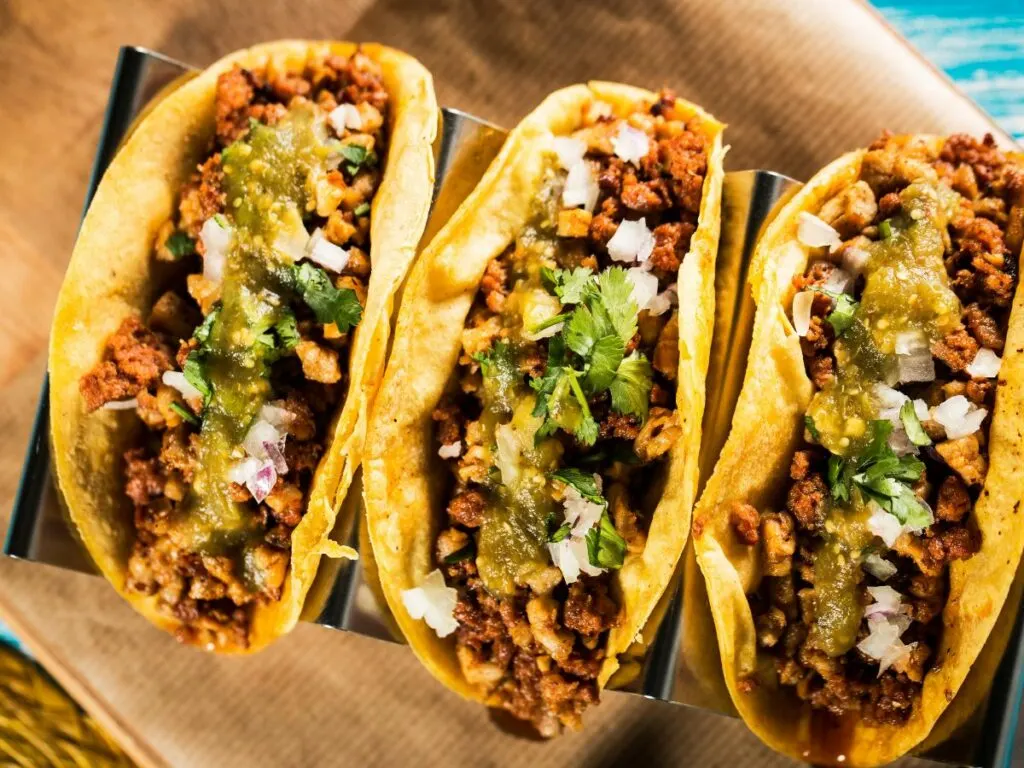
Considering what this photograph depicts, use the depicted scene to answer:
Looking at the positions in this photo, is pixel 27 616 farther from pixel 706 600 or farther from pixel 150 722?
pixel 706 600

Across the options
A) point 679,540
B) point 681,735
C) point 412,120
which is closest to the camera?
point 679,540

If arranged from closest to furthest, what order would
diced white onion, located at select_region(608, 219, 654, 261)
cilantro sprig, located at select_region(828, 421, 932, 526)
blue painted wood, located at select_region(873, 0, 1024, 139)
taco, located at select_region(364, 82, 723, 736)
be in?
cilantro sprig, located at select_region(828, 421, 932, 526) < taco, located at select_region(364, 82, 723, 736) < diced white onion, located at select_region(608, 219, 654, 261) < blue painted wood, located at select_region(873, 0, 1024, 139)

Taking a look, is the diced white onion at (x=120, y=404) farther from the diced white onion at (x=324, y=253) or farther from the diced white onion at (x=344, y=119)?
the diced white onion at (x=344, y=119)

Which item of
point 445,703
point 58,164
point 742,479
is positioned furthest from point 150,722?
point 742,479

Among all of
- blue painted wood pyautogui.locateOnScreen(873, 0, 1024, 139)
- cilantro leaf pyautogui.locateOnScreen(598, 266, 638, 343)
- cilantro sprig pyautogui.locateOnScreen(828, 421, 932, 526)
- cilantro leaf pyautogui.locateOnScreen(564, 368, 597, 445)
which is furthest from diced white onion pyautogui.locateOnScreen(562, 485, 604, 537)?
blue painted wood pyautogui.locateOnScreen(873, 0, 1024, 139)

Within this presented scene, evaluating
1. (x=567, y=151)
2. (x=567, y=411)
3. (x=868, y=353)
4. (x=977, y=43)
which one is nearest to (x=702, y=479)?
(x=567, y=411)

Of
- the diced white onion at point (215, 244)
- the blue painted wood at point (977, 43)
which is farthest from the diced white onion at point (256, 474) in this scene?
the blue painted wood at point (977, 43)

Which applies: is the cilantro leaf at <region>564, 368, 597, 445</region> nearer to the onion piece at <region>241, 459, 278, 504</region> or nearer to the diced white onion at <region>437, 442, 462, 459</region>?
the diced white onion at <region>437, 442, 462, 459</region>
